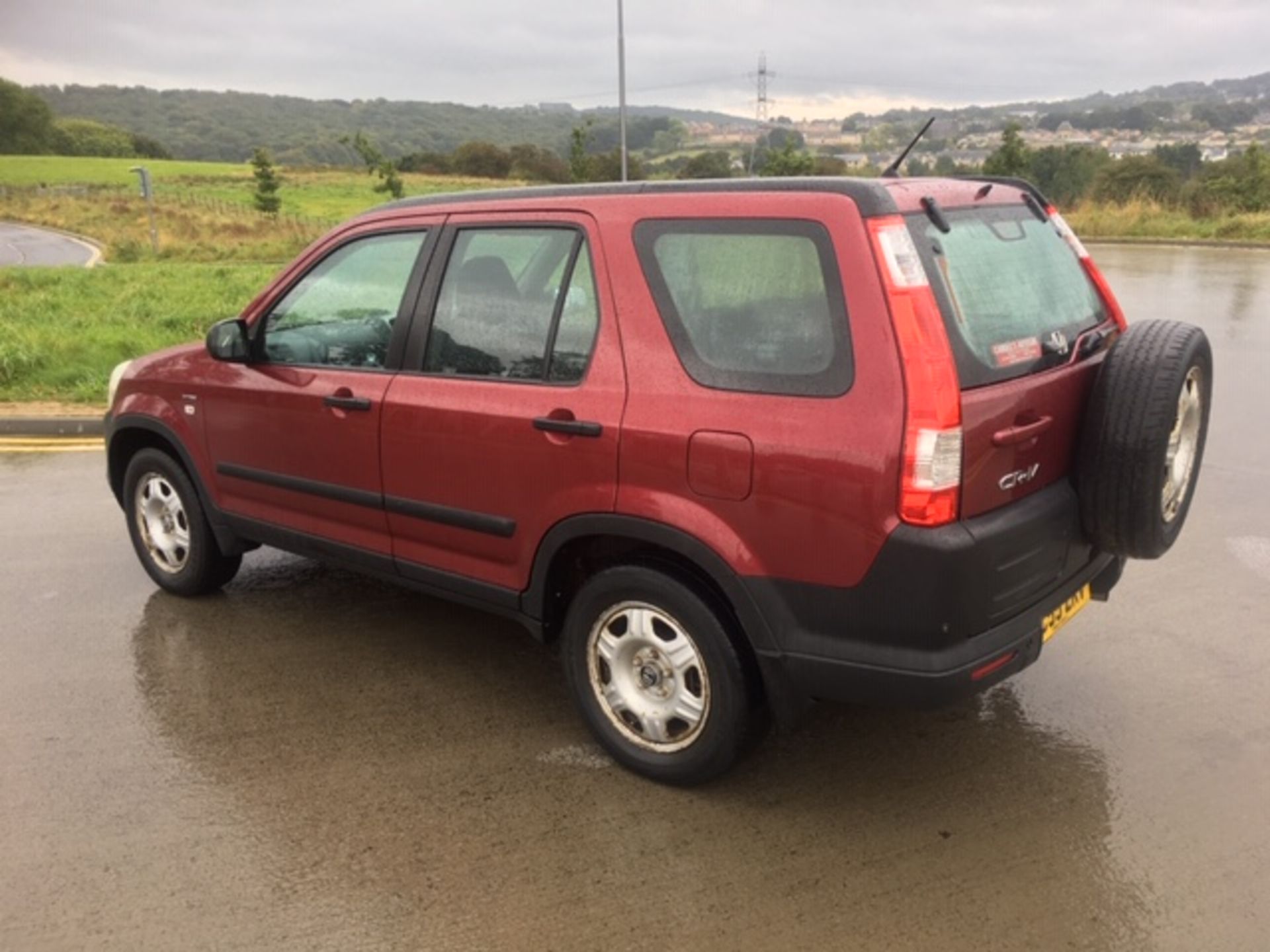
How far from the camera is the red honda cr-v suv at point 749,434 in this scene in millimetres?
2736

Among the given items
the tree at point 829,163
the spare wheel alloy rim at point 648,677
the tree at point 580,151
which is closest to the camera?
the spare wheel alloy rim at point 648,677

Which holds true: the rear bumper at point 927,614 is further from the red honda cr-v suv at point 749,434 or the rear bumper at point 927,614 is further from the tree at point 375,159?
the tree at point 375,159

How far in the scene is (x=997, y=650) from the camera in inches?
112

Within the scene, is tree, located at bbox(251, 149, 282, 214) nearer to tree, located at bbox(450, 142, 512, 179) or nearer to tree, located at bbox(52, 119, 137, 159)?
tree, located at bbox(450, 142, 512, 179)

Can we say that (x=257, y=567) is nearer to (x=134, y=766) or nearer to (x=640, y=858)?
(x=134, y=766)

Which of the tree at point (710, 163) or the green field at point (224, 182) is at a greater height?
the tree at point (710, 163)

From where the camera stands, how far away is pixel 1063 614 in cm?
321

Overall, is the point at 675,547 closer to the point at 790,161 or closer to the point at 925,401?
the point at 925,401

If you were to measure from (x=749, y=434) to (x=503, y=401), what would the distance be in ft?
3.09

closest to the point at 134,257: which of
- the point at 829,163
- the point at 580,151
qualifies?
the point at 580,151

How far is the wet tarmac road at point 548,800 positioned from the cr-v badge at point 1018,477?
104 centimetres

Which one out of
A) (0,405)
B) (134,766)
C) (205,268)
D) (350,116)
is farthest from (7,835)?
(350,116)

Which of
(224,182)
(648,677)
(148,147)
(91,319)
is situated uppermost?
(148,147)

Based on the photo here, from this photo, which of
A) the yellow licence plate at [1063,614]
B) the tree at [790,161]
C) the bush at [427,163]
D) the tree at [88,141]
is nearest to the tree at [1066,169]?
the tree at [790,161]
